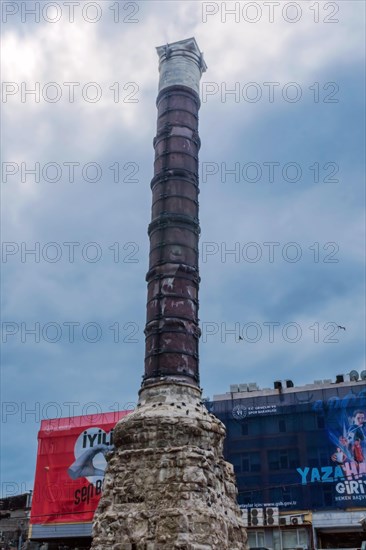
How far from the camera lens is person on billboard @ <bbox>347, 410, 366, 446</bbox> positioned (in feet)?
109

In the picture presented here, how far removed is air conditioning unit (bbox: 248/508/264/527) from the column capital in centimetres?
2254

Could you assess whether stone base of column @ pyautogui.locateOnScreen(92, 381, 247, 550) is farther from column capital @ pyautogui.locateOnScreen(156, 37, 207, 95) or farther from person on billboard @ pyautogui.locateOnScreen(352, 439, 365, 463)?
person on billboard @ pyautogui.locateOnScreen(352, 439, 365, 463)

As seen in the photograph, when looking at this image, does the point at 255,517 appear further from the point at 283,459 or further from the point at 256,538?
the point at 283,459

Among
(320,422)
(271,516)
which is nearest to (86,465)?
(271,516)

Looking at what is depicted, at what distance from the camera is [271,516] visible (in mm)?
32281

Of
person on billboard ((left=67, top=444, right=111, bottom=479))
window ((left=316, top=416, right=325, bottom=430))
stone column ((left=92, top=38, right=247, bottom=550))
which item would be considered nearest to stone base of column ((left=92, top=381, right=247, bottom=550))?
stone column ((left=92, top=38, right=247, bottom=550))

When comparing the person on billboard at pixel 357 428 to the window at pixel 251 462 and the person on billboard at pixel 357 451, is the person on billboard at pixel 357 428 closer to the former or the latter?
the person on billboard at pixel 357 451

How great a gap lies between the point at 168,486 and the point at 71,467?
26.0 m

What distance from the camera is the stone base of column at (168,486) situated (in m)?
11.6

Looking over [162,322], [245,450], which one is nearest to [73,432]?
[245,450]

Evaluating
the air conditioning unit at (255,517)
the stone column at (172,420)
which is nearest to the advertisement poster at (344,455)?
the air conditioning unit at (255,517)

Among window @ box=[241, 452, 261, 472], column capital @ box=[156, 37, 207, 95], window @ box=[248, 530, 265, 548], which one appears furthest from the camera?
window @ box=[241, 452, 261, 472]

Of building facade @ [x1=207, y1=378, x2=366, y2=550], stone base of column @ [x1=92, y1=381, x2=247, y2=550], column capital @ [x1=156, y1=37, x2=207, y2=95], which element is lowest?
stone base of column @ [x1=92, y1=381, x2=247, y2=550]

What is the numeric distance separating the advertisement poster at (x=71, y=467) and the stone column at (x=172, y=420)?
73.4 feet
